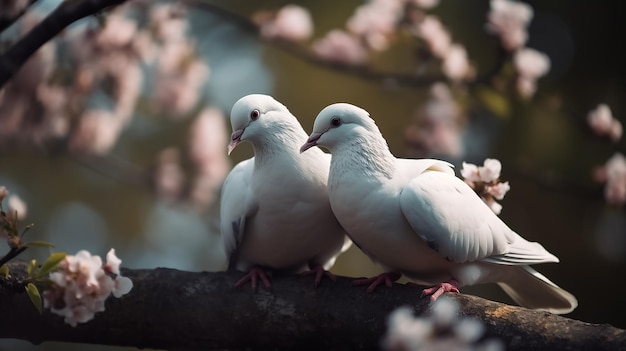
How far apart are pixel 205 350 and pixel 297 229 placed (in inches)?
22.2

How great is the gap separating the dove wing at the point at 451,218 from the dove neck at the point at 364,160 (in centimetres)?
12

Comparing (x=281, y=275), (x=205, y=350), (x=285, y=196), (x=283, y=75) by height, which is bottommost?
(x=205, y=350)

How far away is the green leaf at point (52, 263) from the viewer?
2275mm

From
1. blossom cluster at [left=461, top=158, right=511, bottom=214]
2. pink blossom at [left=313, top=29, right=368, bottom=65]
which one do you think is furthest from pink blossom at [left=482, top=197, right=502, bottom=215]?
pink blossom at [left=313, top=29, right=368, bottom=65]

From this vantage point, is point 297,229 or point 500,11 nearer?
point 297,229

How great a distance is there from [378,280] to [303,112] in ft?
14.1

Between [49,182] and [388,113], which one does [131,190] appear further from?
[388,113]

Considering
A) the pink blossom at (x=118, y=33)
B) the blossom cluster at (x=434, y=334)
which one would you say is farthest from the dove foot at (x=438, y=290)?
the pink blossom at (x=118, y=33)

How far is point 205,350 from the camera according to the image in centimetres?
305

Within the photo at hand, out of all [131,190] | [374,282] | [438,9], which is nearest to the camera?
[374,282]

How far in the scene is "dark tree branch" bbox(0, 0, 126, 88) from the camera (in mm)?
2508

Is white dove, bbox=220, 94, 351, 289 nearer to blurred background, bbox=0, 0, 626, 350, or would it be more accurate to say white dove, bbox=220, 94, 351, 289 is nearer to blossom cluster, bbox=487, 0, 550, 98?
blurred background, bbox=0, 0, 626, 350

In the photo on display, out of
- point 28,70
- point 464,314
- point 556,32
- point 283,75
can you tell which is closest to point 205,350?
point 464,314

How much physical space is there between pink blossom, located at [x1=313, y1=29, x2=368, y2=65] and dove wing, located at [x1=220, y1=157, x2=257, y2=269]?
63.9 inches
